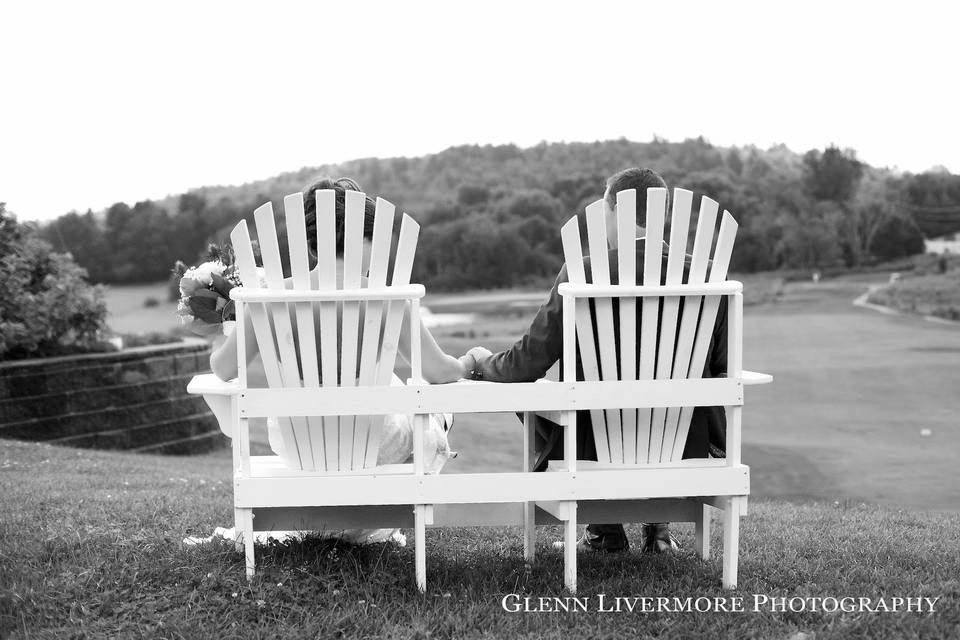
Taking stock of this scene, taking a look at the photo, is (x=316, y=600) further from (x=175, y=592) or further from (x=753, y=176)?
(x=753, y=176)

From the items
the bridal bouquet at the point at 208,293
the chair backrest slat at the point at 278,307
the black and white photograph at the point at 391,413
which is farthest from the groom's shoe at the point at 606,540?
the bridal bouquet at the point at 208,293

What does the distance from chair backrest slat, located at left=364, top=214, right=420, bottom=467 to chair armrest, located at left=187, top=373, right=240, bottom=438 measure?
1.59 ft

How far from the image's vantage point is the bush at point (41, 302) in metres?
11.3

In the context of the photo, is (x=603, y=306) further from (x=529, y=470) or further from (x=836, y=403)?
(x=836, y=403)

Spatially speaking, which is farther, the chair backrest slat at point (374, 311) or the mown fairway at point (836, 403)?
the mown fairway at point (836, 403)

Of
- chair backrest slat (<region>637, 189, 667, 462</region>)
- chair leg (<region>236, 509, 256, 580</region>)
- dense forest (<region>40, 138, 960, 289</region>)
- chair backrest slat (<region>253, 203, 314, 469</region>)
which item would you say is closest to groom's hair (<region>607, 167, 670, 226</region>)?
chair backrest slat (<region>637, 189, 667, 462</region>)

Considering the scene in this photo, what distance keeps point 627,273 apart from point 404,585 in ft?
4.27

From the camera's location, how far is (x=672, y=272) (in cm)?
296

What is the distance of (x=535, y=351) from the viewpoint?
317cm

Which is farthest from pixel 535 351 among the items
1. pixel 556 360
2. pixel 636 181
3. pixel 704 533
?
pixel 704 533

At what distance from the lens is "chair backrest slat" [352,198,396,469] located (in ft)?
9.36

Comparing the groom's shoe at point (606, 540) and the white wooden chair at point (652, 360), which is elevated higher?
the white wooden chair at point (652, 360)

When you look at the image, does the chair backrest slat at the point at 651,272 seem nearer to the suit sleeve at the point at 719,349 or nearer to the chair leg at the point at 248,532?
the suit sleeve at the point at 719,349

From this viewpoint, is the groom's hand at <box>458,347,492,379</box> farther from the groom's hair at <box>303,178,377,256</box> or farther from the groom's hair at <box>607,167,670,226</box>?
the groom's hair at <box>607,167,670,226</box>
